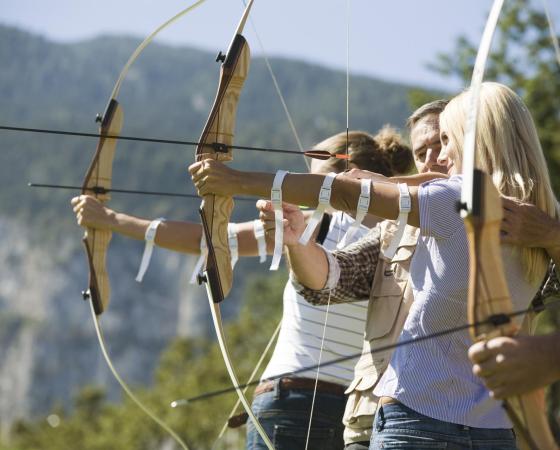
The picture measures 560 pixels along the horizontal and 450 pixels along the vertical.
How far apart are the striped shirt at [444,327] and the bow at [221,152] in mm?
662

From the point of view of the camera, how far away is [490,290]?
1657 mm

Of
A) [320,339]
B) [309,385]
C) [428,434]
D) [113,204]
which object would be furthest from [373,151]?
[113,204]

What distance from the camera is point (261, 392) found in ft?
9.19

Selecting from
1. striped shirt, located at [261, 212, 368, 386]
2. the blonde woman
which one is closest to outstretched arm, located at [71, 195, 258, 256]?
striped shirt, located at [261, 212, 368, 386]

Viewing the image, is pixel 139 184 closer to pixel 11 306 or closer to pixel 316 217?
pixel 11 306

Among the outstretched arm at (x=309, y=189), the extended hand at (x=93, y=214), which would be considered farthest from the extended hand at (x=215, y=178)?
the extended hand at (x=93, y=214)

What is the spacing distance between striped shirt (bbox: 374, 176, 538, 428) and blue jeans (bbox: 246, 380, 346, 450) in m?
0.74

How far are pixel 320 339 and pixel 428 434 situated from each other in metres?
0.88

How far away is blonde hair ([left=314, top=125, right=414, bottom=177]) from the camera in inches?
118

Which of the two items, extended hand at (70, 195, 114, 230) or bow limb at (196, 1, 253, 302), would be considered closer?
bow limb at (196, 1, 253, 302)

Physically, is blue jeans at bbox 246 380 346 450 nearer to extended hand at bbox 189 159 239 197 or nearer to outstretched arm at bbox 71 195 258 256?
outstretched arm at bbox 71 195 258 256

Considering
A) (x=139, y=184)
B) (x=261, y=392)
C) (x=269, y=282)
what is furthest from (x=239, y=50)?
(x=139, y=184)

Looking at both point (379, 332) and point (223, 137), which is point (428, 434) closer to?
point (379, 332)

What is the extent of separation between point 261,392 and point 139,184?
91714 millimetres
